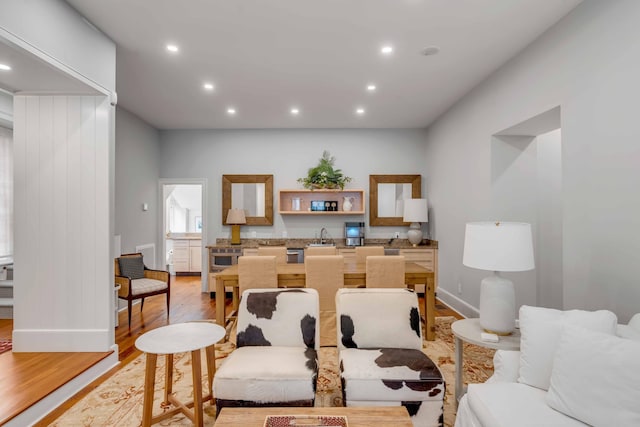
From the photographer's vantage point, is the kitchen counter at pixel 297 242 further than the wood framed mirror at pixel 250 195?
No

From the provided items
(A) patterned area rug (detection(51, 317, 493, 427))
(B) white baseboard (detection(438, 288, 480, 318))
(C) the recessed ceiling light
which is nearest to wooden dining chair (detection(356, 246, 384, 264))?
(A) patterned area rug (detection(51, 317, 493, 427))

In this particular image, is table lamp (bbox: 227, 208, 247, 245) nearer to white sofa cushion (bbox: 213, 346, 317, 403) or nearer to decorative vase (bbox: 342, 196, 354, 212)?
decorative vase (bbox: 342, 196, 354, 212)

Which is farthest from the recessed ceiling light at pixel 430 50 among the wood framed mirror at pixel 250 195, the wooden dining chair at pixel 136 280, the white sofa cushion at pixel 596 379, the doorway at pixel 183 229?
the doorway at pixel 183 229

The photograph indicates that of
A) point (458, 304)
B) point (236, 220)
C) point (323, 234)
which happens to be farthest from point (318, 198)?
point (458, 304)

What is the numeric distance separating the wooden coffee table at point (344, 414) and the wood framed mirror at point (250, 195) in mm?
4539

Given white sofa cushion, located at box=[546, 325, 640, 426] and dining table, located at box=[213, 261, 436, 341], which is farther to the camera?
dining table, located at box=[213, 261, 436, 341]

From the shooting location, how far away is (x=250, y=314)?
249 centimetres

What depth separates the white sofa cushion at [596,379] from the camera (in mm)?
1376

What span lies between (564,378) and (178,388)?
254cm

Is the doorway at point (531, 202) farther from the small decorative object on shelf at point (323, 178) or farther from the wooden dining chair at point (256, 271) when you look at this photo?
the small decorative object on shelf at point (323, 178)

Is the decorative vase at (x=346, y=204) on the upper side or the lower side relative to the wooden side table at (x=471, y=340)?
upper

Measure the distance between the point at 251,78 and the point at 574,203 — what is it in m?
3.33

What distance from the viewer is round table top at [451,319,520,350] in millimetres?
2111

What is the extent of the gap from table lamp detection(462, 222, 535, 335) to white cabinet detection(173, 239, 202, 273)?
640 centimetres
